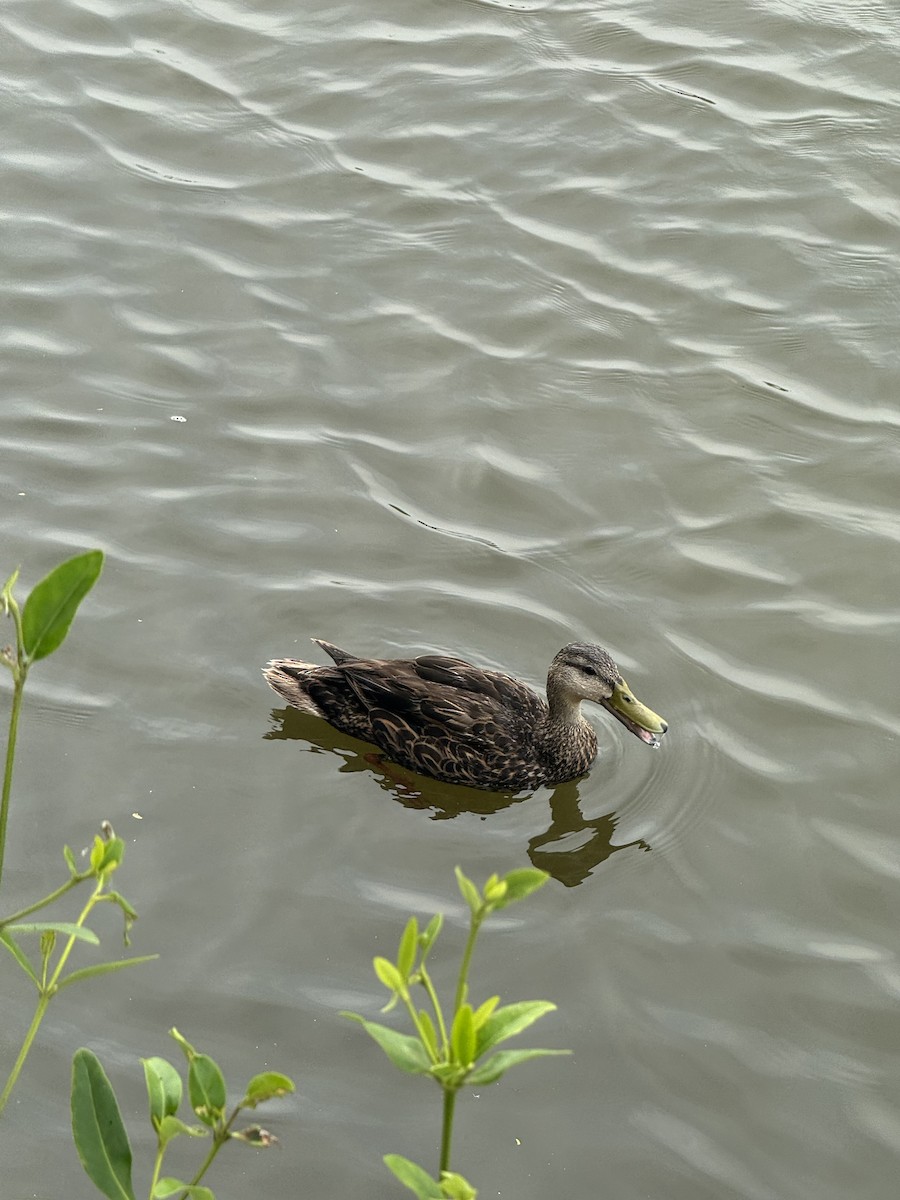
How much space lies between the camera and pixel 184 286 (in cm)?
749

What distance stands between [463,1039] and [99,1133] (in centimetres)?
59

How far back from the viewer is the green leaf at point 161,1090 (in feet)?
6.06

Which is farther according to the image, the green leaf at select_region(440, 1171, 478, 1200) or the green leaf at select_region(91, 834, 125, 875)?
the green leaf at select_region(91, 834, 125, 875)

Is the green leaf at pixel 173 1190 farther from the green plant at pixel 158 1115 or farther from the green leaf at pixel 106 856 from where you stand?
the green leaf at pixel 106 856

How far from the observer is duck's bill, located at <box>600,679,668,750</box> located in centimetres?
552

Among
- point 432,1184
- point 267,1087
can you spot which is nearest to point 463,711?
point 267,1087

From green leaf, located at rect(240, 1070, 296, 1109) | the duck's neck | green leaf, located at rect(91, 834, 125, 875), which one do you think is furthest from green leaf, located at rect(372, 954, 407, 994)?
the duck's neck

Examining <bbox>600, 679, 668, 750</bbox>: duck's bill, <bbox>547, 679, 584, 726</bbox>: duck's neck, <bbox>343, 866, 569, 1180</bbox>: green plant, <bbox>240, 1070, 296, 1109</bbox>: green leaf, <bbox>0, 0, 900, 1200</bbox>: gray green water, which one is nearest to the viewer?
<bbox>343, 866, 569, 1180</bbox>: green plant

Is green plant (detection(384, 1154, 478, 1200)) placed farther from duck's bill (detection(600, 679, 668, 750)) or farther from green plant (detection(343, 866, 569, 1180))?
duck's bill (detection(600, 679, 668, 750))

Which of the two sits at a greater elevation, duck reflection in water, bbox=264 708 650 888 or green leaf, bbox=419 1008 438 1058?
green leaf, bbox=419 1008 438 1058

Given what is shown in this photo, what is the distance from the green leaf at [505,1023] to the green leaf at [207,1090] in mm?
366

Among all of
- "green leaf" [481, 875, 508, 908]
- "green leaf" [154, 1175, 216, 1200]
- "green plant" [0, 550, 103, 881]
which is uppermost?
"green plant" [0, 550, 103, 881]

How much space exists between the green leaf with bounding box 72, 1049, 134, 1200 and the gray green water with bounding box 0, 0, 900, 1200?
233 centimetres

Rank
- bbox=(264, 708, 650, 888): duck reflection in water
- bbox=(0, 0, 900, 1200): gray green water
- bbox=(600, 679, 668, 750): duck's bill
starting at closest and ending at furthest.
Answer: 1. bbox=(0, 0, 900, 1200): gray green water
2. bbox=(264, 708, 650, 888): duck reflection in water
3. bbox=(600, 679, 668, 750): duck's bill
